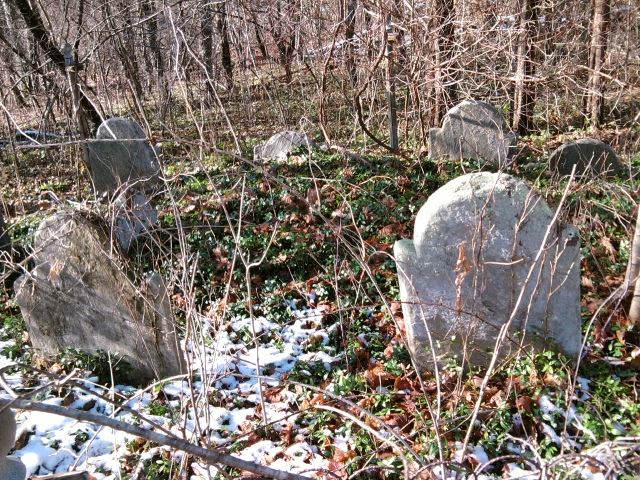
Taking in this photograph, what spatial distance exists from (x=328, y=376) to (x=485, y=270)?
1.35 metres

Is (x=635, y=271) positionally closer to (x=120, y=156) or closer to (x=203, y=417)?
(x=203, y=417)

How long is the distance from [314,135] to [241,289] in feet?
17.3

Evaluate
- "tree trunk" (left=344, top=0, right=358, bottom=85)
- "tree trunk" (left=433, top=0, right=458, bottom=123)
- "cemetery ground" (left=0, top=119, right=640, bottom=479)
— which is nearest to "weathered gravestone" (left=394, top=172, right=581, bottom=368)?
"cemetery ground" (left=0, top=119, right=640, bottom=479)

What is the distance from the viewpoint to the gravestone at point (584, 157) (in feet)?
20.4

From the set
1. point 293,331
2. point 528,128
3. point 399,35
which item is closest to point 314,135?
point 399,35

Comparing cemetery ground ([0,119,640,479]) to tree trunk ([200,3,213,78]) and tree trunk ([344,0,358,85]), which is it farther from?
tree trunk ([200,3,213,78])

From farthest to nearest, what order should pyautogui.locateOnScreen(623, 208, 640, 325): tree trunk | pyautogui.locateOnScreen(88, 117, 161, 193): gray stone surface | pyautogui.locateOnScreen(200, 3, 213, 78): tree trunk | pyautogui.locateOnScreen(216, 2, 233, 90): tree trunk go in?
pyautogui.locateOnScreen(216, 2, 233, 90): tree trunk < pyautogui.locateOnScreen(200, 3, 213, 78): tree trunk < pyautogui.locateOnScreen(88, 117, 161, 193): gray stone surface < pyautogui.locateOnScreen(623, 208, 640, 325): tree trunk

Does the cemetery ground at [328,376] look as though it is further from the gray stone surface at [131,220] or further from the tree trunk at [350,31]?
the tree trunk at [350,31]

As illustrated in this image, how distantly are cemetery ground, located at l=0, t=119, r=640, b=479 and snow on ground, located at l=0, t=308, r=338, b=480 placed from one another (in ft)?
0.04

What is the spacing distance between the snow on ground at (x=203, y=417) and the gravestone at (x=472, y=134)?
12.7 ft

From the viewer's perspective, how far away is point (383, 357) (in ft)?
12.6

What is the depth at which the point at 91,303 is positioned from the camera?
4000 mm

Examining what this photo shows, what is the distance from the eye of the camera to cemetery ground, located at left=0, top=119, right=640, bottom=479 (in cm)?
251

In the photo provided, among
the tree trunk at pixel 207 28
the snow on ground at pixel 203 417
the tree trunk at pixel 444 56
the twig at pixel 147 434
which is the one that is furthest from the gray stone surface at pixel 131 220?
the tree trunk at pixel 444 56
